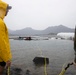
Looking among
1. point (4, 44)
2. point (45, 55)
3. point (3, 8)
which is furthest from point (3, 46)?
point (45, 55)

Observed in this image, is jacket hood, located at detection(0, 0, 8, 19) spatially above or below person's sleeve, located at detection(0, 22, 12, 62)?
above

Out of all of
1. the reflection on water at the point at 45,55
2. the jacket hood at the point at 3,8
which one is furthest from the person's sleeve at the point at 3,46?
the reflection on water at the point at 45,55

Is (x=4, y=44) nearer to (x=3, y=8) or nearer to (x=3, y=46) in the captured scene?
(x=3, y=46)

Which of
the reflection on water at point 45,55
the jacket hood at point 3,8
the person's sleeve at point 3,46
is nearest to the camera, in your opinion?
the person's sleeve at point 3,46

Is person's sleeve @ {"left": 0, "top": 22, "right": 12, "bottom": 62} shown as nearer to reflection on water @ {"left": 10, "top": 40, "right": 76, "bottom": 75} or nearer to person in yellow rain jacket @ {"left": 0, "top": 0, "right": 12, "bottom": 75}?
person in yellow rain jacket @ {"left": 0, "top": 0, "right": 12, "bottom": 75}

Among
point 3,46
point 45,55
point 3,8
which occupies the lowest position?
point 45,55

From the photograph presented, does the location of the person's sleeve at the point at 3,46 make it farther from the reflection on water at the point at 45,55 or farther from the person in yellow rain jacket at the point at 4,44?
the reflection on water at the point at 45,55

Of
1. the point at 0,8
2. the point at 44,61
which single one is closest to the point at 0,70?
the point at 0,8

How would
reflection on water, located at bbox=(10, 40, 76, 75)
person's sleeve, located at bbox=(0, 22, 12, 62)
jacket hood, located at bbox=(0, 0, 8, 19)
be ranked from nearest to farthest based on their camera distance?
person's sleeve, located at bbox=(0, 22, 12, 62) < jacket hood, located at bbox=(0, 0, 8, 19) < reflection on water, located at bbox=(10, 40, 76, 75)

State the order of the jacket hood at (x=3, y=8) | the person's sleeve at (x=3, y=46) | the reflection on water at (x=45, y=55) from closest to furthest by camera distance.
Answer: the person's sleeve at (x=3, y=46) < the jacket hood at (x=3, y=8) < the reflection on water at (x=45, y=55)

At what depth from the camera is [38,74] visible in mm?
19031

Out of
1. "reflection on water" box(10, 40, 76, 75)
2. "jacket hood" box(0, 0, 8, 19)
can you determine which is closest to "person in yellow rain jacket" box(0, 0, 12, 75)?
"jacket hood" box(0, 0, 8, 19)

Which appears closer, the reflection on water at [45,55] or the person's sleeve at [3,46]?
the person's sleeve at [3,46]

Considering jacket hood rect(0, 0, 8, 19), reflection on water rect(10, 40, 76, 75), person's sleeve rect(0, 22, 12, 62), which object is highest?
jacket hood rect(0, 0, 8, 19)
